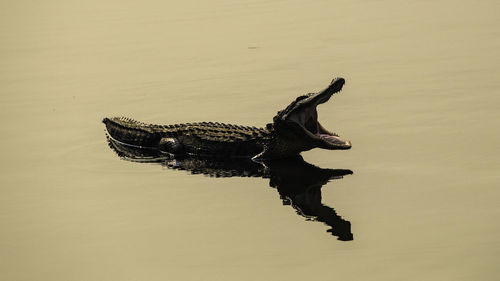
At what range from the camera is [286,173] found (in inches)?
473

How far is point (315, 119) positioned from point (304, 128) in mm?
313

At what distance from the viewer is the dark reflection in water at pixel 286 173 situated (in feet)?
34.3

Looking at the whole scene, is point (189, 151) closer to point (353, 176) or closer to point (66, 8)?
point (353, 176)

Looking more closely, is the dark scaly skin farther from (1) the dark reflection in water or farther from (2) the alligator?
(1) the dark reflection in water

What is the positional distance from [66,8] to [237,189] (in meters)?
13.7

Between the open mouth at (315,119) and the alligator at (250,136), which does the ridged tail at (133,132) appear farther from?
the open mouth at (315,119)

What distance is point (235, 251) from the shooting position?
31.9ft

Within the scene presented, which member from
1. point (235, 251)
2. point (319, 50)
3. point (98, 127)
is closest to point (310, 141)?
point (235, 251)

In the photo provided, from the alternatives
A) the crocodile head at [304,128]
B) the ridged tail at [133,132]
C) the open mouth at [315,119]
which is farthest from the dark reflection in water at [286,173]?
the open mouth at [315,119]

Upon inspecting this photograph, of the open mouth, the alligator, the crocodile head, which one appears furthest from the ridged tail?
the open mouth

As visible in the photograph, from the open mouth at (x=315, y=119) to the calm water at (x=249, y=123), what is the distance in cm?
29

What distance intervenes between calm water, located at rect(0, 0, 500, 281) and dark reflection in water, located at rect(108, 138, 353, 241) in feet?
0.38

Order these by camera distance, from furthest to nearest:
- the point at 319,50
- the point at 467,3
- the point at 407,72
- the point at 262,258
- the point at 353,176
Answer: the point at 467,3, the point at 319,50, the point at 407,72, the point at 353,176, the point at 262,258

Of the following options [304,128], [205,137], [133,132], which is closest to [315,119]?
[304,128]
